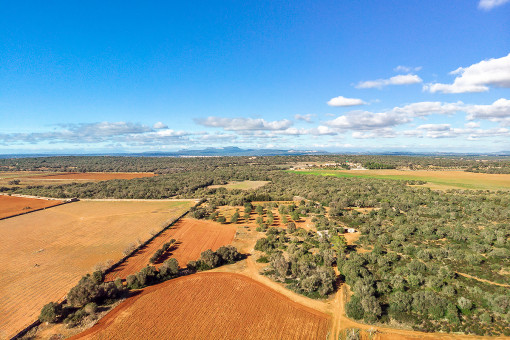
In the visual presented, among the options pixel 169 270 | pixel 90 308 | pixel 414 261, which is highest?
pixel 414 261

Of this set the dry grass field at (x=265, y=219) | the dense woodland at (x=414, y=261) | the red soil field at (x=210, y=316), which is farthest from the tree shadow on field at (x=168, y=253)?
the dry grass field at (x=265, y=219)

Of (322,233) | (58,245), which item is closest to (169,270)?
(58,245)

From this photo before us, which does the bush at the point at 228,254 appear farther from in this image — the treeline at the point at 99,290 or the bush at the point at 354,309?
the bush at the point at 354,309

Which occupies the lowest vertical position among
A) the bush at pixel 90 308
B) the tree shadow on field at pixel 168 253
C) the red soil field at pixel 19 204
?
the tree shadow on field at pixel 168 253

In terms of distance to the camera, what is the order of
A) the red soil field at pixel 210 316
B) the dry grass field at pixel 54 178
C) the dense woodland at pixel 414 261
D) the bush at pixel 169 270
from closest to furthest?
the red soil field at pixel 210 316 < the dense woodland at pixel 414 261 < the bush at pixel 169 270 < the dry grass field at pixel 54 178

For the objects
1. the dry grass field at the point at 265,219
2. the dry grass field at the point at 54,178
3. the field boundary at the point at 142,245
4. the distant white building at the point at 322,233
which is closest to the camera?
the field boundary at the point at 142,245

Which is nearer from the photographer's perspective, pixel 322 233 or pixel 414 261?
pixel 414 261

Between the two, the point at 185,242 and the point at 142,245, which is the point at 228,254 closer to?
the point at 185,242
